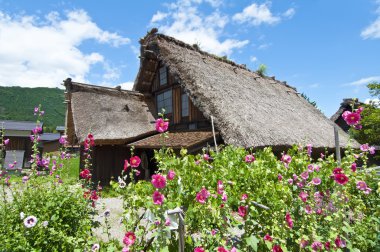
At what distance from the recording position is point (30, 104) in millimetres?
67250

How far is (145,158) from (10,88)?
77269 millimetres

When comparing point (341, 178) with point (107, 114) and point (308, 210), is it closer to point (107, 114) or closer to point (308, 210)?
point (308, 210)

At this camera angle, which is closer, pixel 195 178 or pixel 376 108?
pixel 195 178

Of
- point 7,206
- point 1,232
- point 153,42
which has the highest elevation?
point 153,42

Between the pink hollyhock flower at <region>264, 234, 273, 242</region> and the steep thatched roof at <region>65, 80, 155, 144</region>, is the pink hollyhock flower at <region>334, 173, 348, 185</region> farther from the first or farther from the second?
the steep thatched roof at <region>65, 80, 155, 144</region>

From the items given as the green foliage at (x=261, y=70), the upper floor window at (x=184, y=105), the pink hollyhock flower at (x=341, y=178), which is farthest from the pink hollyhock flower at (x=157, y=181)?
the green foliage at (x=261, y=70)

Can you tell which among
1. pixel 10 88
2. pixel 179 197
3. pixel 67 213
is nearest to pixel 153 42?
pixel 67 213

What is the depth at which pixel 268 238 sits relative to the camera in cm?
192

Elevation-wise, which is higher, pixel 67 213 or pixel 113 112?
pixel 113 112

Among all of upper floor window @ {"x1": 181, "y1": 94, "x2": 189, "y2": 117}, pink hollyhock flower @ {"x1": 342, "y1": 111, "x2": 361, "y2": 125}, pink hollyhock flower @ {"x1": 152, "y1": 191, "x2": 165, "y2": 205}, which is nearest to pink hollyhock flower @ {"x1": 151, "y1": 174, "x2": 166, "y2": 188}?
pink hollyhock flower @ {"x1": 152, "y1": 191, "x2": 165, "y2": 205}

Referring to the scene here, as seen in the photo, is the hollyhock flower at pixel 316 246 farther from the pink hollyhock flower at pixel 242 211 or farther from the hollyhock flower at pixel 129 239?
the hollyhock flower at pixel 129 239

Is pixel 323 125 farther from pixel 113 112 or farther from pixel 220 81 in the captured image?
pixel 113 112

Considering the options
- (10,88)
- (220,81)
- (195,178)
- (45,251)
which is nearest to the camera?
(195,178)

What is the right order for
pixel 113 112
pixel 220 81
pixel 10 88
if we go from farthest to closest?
pixel 10 88, pixel 113 112, pixel 220 81
